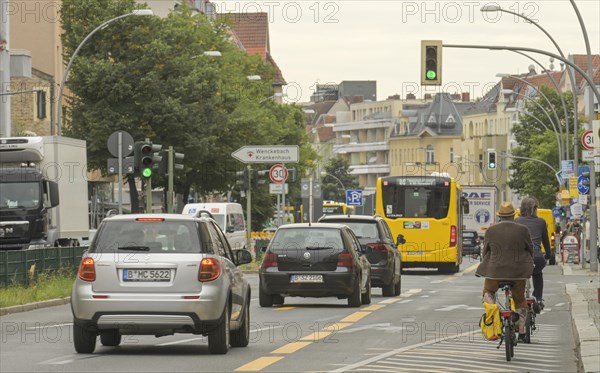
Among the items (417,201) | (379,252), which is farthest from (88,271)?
(417,201)

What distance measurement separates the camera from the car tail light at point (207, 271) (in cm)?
1797

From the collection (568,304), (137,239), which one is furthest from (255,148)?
(137,239)

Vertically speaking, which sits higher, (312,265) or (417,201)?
(417,201)

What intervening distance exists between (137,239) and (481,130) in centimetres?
18011

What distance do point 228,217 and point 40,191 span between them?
66.2 feet

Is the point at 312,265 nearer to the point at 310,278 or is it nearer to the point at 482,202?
the point at 310,278

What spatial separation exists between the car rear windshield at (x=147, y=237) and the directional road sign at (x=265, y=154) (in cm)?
2927

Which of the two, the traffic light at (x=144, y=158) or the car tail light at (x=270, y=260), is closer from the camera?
the car tail light at (x=270, y=260)

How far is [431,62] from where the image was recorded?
36844mm

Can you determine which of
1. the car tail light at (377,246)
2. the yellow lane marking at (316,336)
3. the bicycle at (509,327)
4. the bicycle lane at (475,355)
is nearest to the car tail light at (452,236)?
the car tail light at (377,246)

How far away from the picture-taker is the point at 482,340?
21016mm

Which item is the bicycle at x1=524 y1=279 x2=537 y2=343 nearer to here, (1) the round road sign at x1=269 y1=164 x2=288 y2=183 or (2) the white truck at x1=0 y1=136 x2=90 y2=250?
(2) the white truck at x1=0 y1=136 x2=90 y2=250

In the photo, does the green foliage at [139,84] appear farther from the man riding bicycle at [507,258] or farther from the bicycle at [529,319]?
the man riding bicycle at [507,258]

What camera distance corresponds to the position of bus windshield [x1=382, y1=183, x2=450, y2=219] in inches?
2071
